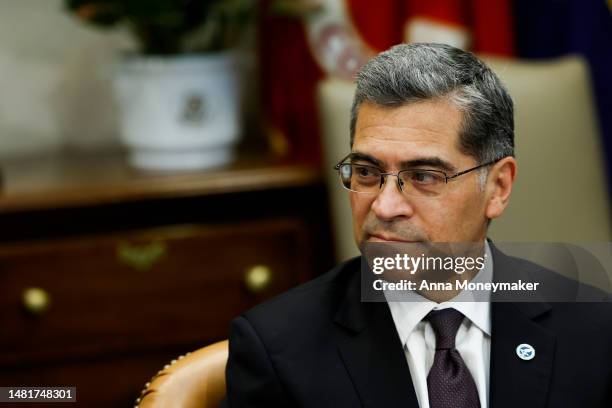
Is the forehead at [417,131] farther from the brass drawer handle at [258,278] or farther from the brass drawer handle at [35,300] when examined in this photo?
the brass drawer handle at [35,300]

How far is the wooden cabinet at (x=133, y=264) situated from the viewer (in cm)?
259

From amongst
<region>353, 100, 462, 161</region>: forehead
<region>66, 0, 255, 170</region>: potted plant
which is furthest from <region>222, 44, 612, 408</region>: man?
<region>66, 0, 255, 170</region>: potted plant

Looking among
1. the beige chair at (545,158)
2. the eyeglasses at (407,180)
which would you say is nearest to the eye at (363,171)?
the eyeglasses at (407,180)

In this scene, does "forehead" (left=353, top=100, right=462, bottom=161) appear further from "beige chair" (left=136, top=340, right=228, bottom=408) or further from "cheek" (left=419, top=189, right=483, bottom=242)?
"beige chair" (left=136, top=340, right=228, bottom=408)

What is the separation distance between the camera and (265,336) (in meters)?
1.46

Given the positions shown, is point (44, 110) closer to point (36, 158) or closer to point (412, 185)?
point (36, 158)

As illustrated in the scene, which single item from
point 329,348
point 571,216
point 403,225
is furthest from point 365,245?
point 571,216

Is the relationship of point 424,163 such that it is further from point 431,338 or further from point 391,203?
point 431,338

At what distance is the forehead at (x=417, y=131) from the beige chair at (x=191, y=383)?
1.38ft

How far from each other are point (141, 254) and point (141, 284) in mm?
79

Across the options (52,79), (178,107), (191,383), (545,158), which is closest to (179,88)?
(178,107)

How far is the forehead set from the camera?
1416mm

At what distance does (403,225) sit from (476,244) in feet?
0.47

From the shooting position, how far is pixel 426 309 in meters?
1.46
